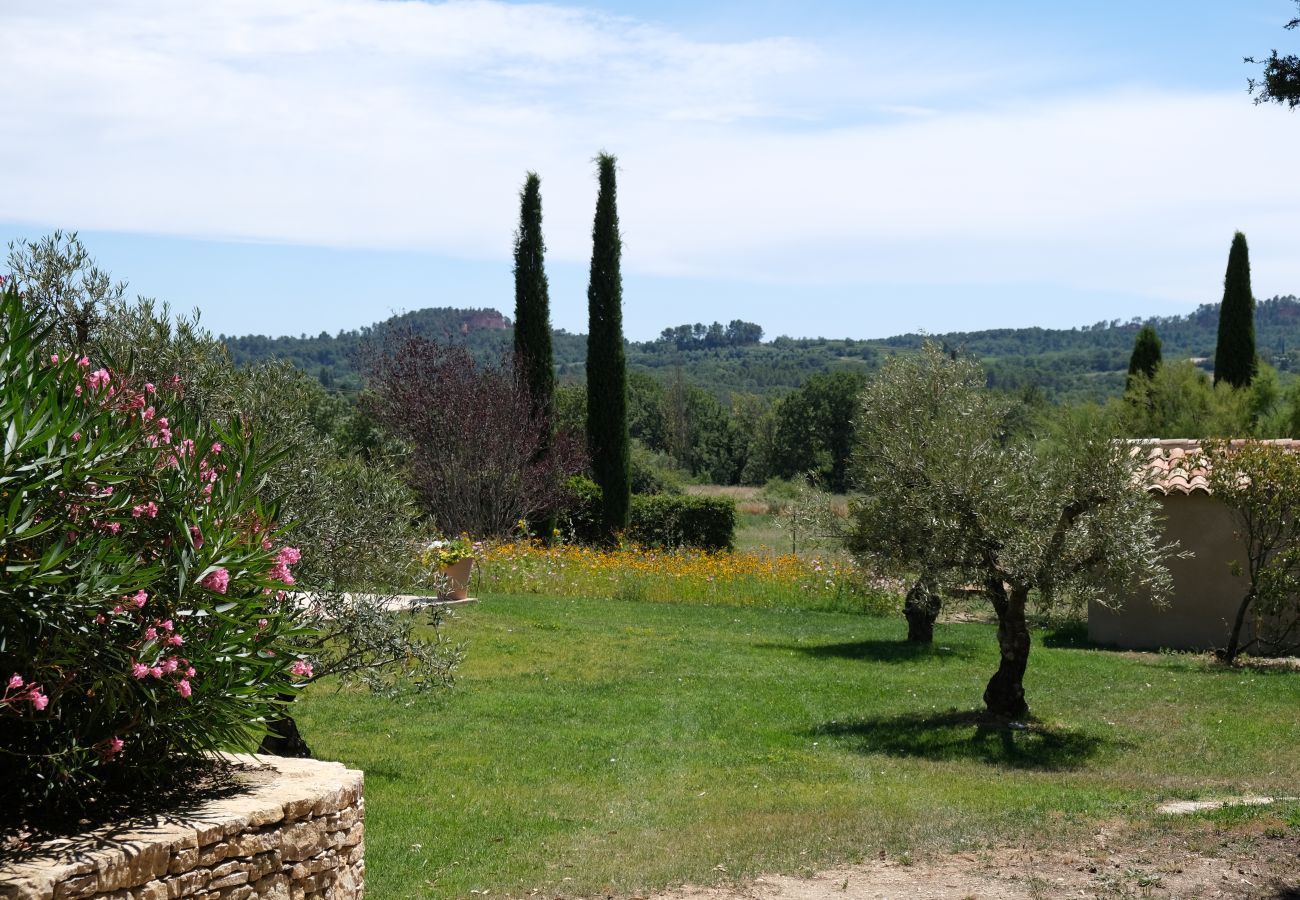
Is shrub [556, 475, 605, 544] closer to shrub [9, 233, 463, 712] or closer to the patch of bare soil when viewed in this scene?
shrub [9, 233, 463, 712]

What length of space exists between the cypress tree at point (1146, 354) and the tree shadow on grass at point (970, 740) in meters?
27.9

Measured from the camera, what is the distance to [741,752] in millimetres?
10625

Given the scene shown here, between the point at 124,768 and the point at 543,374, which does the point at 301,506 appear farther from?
the point at 543,374

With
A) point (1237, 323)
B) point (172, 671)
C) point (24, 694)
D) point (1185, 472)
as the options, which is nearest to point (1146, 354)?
point (1237, 323)

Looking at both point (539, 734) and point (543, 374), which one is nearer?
point (539, 734)

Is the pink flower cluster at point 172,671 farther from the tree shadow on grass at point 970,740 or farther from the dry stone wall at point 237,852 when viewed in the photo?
the tree shadow on grass at point 970,740

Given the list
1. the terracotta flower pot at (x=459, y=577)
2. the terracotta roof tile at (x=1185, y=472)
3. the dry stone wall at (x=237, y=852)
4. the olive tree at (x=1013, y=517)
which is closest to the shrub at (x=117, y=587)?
the dry stone wall at (x=237, y=852)

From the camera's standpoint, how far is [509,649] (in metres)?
14.9

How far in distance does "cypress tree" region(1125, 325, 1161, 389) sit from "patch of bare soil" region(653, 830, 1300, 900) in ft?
106

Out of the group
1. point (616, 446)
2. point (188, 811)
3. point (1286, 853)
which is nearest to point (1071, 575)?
point (1286, 853)

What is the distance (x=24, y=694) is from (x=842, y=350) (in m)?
126

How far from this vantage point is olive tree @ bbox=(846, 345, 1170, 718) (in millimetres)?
11570

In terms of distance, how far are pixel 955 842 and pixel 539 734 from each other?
4458mm

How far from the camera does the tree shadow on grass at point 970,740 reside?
10.9 metres
